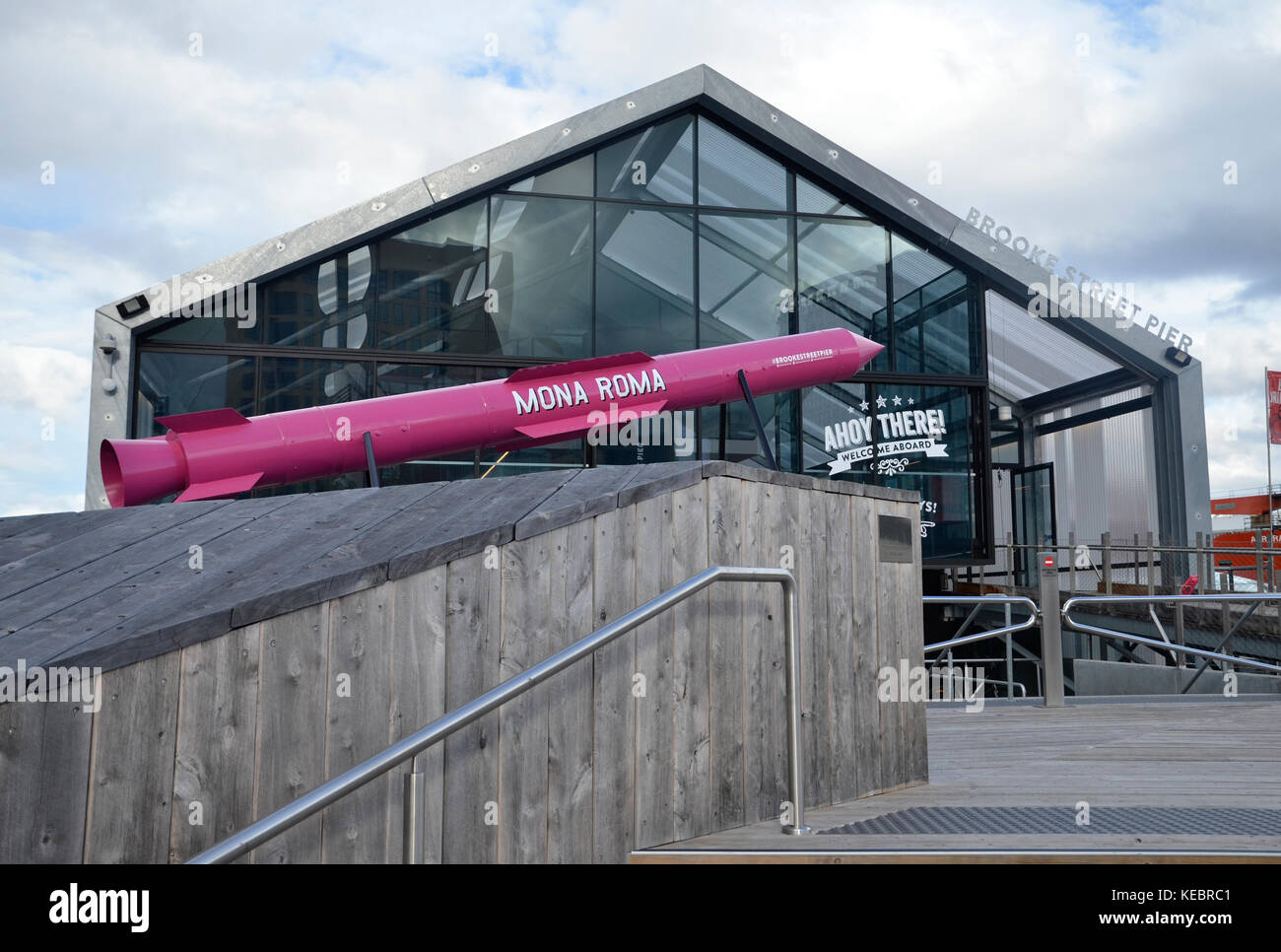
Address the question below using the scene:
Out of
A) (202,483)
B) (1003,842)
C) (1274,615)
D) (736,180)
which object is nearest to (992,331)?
(736,180)

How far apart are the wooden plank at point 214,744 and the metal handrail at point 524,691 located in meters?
0.42

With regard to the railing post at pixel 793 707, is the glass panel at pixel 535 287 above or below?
above

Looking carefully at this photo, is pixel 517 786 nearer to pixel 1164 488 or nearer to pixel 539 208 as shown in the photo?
pixel 539 208

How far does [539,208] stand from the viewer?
13.7 metres

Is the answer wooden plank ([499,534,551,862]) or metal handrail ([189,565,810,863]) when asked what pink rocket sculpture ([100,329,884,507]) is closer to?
wooden plank ([499,534,551,862])

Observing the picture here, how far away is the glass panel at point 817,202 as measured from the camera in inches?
576

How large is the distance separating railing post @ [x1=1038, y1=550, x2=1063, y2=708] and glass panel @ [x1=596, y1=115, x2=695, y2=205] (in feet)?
26.3

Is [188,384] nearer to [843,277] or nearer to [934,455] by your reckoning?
[843,277]

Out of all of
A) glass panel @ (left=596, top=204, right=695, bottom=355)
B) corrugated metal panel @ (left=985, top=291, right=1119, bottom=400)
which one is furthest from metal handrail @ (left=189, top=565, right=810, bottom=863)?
corrugated metal panel @ (left=985, top=291, right=1119, bottom=400)

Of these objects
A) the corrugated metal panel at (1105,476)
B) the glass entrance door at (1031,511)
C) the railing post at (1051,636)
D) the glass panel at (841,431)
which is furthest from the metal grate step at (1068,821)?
the glass entrance door at (1031,511)

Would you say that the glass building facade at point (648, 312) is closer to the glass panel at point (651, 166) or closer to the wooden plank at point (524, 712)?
the glass panel at point (651, 166)

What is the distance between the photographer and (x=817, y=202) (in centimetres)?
1470

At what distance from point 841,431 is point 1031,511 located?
8.71 metres
